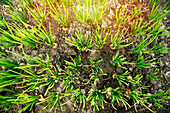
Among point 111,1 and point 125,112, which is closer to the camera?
A: point 125,112

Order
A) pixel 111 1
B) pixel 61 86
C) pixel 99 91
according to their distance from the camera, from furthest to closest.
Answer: pixel 111 1, pixel 61 86, pixel 99 91

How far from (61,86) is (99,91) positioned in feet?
1.70

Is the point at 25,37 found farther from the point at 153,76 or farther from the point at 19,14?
the point at 153,76

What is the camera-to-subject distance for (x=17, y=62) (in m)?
1.54

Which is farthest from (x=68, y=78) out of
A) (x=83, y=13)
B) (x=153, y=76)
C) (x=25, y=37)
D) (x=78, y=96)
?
(x=153, y=76)

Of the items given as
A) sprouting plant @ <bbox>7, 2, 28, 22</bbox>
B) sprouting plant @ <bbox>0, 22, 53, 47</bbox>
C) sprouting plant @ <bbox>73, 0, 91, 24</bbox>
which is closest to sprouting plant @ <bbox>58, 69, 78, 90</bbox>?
sprouting plant @ <bbox>0, 22, 53, 47</bbox>

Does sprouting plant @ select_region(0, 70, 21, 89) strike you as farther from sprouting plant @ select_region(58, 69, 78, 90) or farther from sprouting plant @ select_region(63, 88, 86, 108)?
sprouting plant @ select_region(63, 88, 86, 108)

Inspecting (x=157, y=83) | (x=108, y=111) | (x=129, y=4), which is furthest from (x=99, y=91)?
(x=129, y=4)

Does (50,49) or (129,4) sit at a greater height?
(129,4)

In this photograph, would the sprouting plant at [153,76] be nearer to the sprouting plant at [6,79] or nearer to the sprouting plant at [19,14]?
the sprouting plant at [6,79]

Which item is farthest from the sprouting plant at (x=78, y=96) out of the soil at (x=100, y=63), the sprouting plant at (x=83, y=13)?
the sprouting plant at (x=83, y=13)

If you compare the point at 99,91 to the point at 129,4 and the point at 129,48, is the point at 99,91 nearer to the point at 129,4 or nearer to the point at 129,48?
the point at 129,48

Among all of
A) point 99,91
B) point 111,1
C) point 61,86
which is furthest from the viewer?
point 111,1

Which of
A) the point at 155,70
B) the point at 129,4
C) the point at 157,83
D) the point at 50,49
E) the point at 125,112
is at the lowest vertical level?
the point at 125,112
